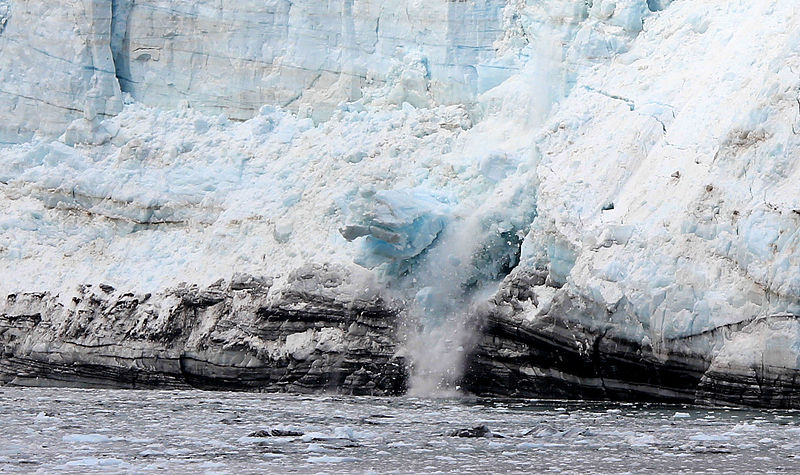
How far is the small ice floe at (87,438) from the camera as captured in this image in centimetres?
959

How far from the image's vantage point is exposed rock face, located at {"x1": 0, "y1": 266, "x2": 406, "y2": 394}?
45.5 feet

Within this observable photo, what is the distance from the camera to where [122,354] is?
14867mm

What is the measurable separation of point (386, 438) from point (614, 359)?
3254 mm

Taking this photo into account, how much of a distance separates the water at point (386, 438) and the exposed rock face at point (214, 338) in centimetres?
108

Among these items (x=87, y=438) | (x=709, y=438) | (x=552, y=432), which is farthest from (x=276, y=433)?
(x=709, y=438)

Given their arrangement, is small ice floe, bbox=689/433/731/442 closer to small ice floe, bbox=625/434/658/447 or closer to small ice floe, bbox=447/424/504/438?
small ice floe, bbox=625/434/658/447

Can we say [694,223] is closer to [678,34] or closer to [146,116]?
[678,34]

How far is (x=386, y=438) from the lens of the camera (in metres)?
9.77


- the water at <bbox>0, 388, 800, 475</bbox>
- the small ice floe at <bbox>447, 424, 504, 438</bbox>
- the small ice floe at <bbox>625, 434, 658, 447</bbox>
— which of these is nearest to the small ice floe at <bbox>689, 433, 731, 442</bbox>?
the water at <bbox>0, 388, 800, 475</bbox>

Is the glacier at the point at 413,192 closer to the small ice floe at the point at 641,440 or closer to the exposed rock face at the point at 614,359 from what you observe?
the exposed rock face at the point at 614,359

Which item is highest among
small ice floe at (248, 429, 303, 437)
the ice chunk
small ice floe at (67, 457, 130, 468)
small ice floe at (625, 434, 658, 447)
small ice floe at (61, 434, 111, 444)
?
the ice chunk

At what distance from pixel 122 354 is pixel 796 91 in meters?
7.72

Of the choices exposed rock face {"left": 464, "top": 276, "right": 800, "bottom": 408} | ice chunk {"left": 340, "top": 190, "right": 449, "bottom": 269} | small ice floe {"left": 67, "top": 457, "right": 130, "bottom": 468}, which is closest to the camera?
small ice floe {"left": 67, "top": 457, "right": 130, "bottom": 468}

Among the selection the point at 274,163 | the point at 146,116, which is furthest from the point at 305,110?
the point at 146,116
